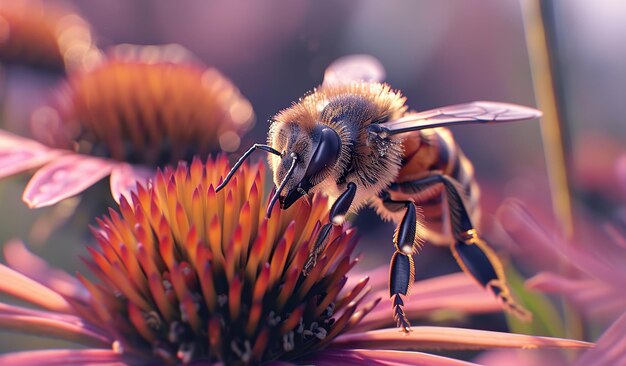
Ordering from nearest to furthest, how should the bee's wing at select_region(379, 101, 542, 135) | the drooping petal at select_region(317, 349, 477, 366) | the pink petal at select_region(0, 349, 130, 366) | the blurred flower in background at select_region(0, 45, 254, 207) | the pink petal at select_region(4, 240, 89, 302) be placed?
the pink petal at select_region(0, 349, 130, 366)
the drooping petal at select_region(317, 349, 477, 366)
the bee's wing at select_region(379, 101, 542, 135)
the pink petal at select_region(4, 240, 89, 302)
the blurred flower in background at select_region(0, 45, 254, 207)

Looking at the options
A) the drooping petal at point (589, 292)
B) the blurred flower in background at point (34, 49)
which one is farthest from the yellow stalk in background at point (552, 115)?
the blurred flower in background at point (34, 49)

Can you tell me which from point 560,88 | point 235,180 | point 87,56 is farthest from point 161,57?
point 560,88

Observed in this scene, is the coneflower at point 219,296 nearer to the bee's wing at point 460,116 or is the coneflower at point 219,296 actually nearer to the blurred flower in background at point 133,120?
the bee's wing at point 460,116

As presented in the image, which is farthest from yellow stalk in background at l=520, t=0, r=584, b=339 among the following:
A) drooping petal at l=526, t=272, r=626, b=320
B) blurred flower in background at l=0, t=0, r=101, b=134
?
blurred flower in background at l=0, t=0, r=101, b=134

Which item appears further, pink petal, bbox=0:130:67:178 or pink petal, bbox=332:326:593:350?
pink petal, bbox=0:130:67:178

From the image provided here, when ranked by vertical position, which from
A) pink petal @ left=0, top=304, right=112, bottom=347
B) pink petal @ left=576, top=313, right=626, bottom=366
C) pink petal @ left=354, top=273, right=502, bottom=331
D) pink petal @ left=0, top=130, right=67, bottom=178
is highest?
pink petal @ left=0, top=130, right=67, bottom=178

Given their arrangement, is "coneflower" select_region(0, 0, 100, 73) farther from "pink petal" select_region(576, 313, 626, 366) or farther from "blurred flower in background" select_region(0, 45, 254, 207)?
"pink petal" select_region(576, 313, 626, 366)

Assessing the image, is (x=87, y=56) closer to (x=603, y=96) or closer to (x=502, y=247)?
(x=502, y=247)

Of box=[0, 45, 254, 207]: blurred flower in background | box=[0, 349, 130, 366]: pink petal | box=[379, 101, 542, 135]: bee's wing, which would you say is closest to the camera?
box=[0, 349, 130, 366]: pink petal
